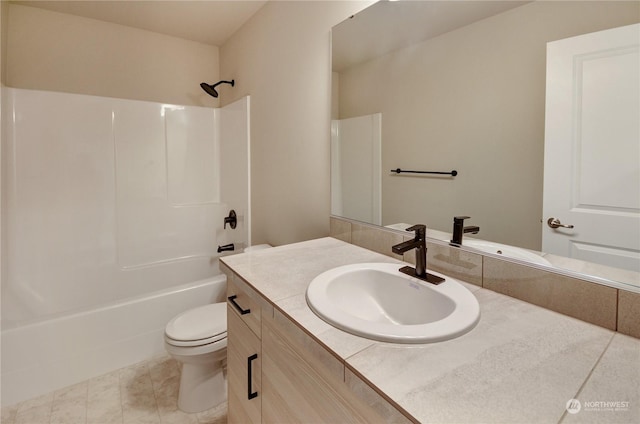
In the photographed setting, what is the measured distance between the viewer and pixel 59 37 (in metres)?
2.14

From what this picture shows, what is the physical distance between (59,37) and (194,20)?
3.02 feet

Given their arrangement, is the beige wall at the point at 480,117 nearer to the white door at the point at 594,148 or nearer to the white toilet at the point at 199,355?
the white door at the point at 594,148

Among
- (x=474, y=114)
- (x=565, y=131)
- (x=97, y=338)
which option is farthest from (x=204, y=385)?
(x=565, y=131)

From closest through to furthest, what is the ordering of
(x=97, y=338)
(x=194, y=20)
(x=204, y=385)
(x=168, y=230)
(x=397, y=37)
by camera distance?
(x=397, y=37)
(x=204, y=385)
(x=97, y=338)
(x=194, y=20)
(x=168, y=230)

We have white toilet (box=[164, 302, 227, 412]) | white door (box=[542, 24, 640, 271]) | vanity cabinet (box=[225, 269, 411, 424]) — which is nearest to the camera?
vanity cabinet (box=[225, 269, 411, 424])

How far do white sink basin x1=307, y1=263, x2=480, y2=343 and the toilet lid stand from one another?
937 mm

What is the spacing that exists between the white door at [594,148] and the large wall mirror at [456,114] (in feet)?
0.05

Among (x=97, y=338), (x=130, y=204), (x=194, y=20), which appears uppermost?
(x=194, y=20)

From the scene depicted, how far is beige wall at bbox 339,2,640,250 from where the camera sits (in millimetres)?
854

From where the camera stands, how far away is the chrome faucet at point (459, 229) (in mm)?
1017

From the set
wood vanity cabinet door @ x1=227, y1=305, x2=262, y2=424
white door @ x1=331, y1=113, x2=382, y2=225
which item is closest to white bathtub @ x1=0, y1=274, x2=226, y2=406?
wood vanity cabinet door @ x1=227, y1=305, x2=262, y2=424

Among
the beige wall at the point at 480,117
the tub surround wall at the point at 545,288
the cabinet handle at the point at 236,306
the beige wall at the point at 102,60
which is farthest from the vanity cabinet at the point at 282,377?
the beige wall at the point at 102,60

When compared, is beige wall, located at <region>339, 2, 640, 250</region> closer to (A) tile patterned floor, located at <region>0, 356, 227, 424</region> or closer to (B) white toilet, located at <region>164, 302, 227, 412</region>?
(B) white toilet, located at <region>164, 302, 227, 412</region>

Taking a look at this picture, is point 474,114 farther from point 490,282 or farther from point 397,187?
point 490,282
